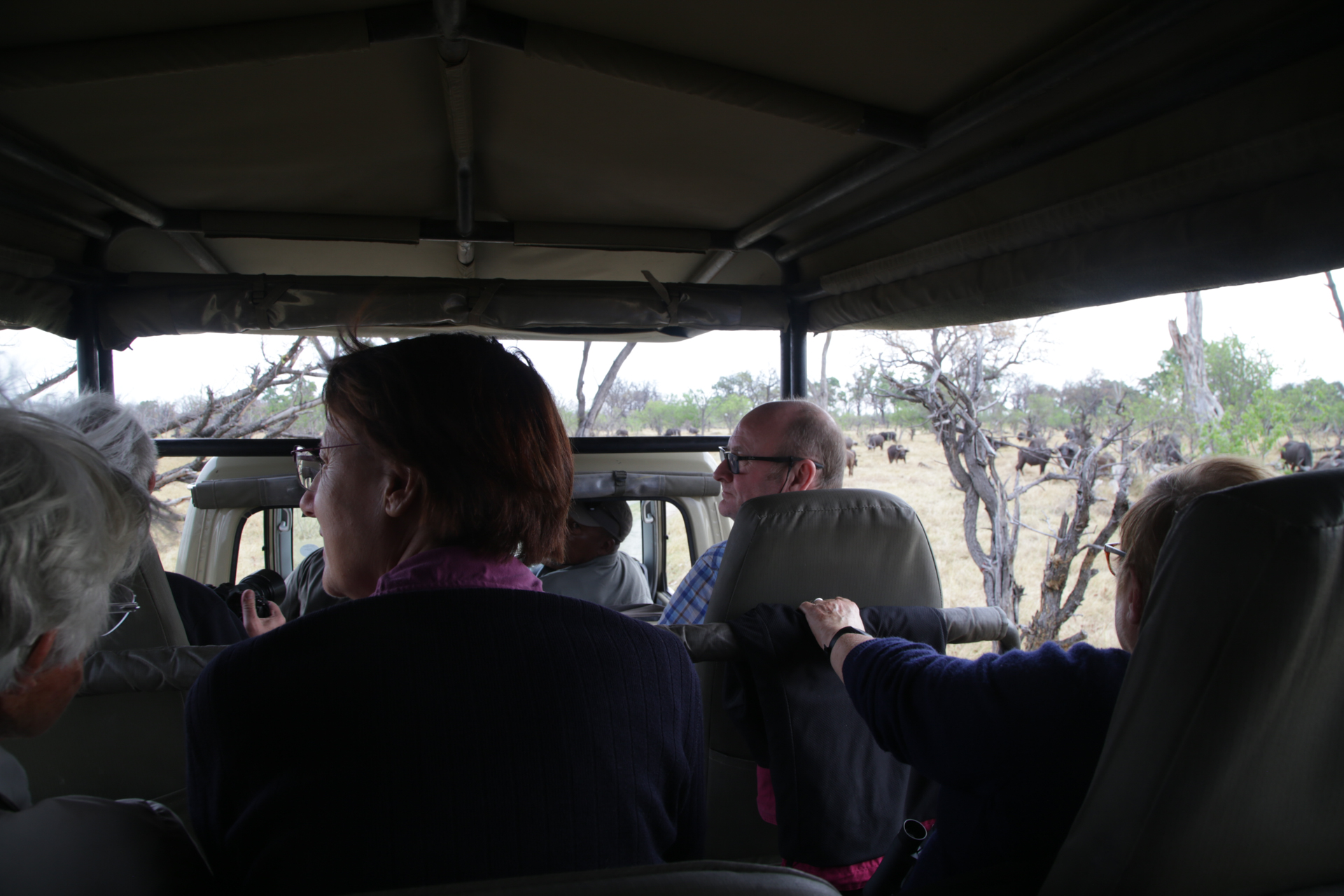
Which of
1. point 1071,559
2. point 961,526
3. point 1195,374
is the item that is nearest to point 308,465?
point 1071,559

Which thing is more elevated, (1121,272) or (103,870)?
(1121,272)

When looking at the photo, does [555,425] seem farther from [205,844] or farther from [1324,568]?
[1324,568]

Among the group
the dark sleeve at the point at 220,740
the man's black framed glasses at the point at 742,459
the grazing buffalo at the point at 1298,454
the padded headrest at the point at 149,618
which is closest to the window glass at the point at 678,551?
the man's black framed glasses at the point at 742,459

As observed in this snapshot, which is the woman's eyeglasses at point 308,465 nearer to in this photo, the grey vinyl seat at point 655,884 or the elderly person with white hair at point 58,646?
the elderly person with white hair at point 58,646

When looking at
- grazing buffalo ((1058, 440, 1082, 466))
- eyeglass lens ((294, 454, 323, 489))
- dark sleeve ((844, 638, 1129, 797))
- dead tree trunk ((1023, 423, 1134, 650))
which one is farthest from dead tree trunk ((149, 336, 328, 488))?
grazing buffalo ((1058, 440, 1082, 466))

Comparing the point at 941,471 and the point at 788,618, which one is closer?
the point at 788,618

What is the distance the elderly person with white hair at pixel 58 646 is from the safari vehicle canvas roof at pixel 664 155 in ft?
4.07

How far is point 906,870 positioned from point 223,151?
2698 millimetres

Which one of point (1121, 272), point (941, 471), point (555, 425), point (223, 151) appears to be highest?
point (223, 151)

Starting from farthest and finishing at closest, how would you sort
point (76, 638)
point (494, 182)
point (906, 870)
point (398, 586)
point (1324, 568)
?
point (494, 182) < point (906, 870) < point (398, 586) < point (76, 638) < point (1324, 568)

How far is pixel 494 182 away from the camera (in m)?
2.76

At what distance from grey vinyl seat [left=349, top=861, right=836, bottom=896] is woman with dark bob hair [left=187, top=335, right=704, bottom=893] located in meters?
0.38

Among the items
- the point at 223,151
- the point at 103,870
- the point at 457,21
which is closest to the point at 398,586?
the point at 103,870

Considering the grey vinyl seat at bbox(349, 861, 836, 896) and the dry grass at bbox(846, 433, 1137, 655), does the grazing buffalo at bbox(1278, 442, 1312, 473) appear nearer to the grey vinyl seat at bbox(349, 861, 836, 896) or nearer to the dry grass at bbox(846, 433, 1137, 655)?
the dry grass at bbox(846, 433, 1137, 655)
